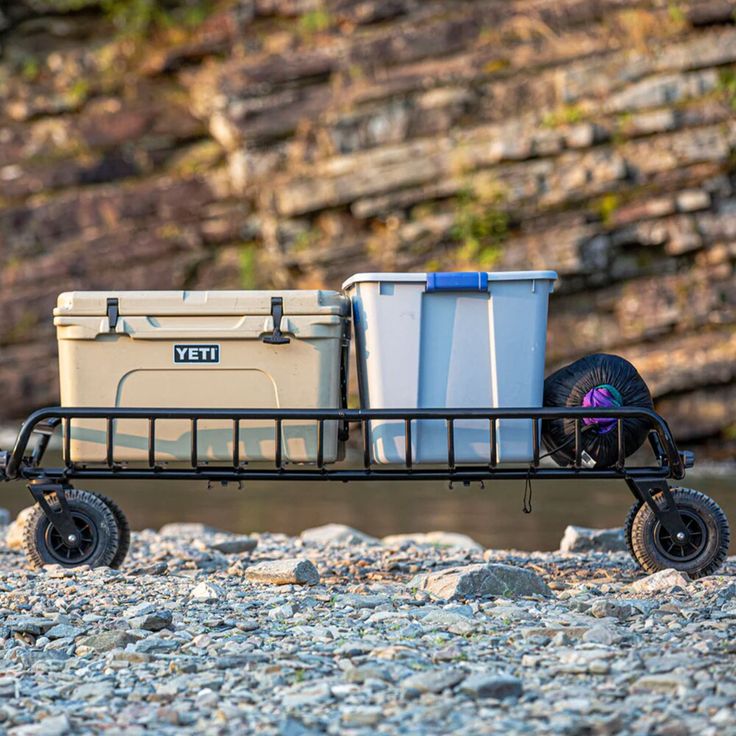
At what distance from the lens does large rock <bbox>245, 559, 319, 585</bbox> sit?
4527 mm

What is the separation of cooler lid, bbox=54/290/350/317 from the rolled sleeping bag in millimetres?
1036

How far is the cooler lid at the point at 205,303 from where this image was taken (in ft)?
15.5

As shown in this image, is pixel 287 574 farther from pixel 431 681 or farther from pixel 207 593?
pixel 431 681

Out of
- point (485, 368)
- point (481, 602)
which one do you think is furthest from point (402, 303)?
point (481, 602)

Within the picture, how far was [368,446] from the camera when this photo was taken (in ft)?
15.6

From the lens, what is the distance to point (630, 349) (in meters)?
16.8

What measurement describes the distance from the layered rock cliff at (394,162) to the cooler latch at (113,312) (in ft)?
40.6

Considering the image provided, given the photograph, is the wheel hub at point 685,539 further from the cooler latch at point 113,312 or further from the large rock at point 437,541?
the cooler latch at point 113,312

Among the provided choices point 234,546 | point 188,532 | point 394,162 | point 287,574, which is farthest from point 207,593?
point 394,162

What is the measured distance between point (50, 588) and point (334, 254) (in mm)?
14247

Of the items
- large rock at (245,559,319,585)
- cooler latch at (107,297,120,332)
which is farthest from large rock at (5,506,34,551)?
large rock at (245,559,319,585)

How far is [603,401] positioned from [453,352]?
2.20 feet

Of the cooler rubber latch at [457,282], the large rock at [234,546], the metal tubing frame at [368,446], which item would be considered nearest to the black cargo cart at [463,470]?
the metal tubing frame at [368,446]

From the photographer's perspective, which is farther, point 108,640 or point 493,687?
point 108,640
